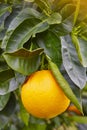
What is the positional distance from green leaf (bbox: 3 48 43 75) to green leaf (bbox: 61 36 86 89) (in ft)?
0.24

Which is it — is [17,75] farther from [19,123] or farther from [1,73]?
[19,123]

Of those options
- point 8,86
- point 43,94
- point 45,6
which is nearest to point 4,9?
point 45,6

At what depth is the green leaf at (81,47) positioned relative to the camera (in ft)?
2.93

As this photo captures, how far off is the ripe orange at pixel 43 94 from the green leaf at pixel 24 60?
29 mm

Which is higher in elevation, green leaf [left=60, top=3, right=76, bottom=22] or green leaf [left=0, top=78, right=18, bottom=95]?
green leaf [left=60, top=3, right=76, bottom=22]

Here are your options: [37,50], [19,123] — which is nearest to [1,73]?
[37,50]

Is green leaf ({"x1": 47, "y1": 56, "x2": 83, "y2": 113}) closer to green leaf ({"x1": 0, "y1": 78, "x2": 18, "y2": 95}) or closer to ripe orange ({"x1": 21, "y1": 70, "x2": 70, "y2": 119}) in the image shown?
ripe orange ({"x1": 21, "y1": 70, "x2": 70, "y2": 119})

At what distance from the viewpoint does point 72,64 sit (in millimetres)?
926

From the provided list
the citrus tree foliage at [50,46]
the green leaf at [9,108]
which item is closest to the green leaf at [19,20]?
the citrus tree foliage at [50,46]

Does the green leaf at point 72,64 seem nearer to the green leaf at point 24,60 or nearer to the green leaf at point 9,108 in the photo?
the green leaf at point 24,60

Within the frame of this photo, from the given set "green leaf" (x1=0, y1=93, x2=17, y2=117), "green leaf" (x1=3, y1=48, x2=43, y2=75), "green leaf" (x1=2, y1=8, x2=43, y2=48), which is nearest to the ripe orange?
"green leaf" (x1=3, y1=48, x2=43, y2=75)

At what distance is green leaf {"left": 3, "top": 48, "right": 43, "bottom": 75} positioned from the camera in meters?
0.87

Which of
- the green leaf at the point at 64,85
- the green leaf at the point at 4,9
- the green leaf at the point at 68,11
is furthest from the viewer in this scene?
the green leaf at the point at 4,9

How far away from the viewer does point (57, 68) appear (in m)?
0.90
